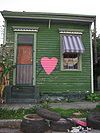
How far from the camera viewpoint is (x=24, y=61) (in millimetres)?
12648

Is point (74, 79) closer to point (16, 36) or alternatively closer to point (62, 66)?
point (62, 66)

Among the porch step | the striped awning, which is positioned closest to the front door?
the porch step

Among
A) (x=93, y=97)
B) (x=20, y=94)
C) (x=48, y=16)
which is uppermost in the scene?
(x=48, y=16)

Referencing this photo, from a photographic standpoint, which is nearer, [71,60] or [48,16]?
[48,16]

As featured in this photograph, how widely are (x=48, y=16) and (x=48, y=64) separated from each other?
250cm

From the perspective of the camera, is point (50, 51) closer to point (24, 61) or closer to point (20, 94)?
point (24, 61)

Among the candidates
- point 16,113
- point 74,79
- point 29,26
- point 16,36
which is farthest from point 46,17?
point 16,113

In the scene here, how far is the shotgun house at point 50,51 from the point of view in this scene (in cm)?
1245

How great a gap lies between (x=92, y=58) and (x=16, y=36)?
427 centimetres

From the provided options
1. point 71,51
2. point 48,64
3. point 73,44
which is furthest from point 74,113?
point 73,44

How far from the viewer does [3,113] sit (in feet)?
26.3

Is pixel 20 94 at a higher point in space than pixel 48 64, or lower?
lower

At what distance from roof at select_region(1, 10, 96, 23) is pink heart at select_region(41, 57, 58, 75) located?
2.14 meters

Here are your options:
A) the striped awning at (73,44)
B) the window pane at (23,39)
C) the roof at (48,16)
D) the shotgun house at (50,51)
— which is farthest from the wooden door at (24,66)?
the striped awning at (73,44)
